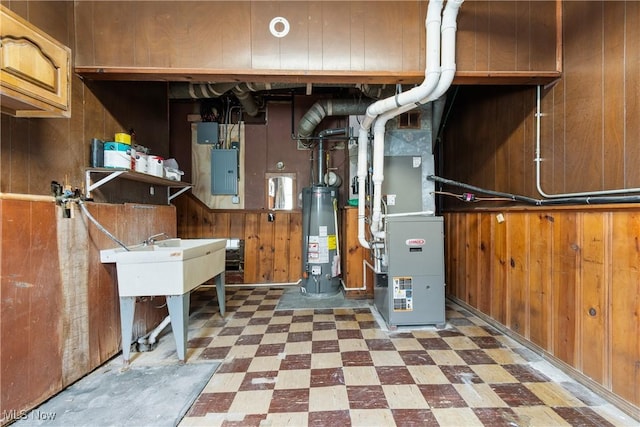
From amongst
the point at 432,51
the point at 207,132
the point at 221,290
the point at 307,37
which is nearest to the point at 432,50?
the point at 432,51

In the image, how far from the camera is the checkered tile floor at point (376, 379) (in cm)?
143

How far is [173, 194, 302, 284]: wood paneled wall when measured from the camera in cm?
404

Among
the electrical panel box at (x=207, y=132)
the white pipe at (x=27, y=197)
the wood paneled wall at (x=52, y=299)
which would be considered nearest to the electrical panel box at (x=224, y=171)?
the electrical panel box at (x=207, y=132)

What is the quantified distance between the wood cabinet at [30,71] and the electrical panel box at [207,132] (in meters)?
2.62

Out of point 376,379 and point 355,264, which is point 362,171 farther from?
point 376,379

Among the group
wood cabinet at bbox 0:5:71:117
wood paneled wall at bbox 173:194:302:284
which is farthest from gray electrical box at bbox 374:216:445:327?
wood cabinet at bbox 0:5:71:117

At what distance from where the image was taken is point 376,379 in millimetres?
1752

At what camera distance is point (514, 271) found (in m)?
2.29

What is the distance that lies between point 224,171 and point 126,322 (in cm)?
252

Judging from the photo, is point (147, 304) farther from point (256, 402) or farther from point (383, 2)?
point (383, 2)

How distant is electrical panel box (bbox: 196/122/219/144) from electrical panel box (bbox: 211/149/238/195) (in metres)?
0.22

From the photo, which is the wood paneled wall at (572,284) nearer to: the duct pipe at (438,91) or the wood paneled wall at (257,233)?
the duct pipe at (438,91)

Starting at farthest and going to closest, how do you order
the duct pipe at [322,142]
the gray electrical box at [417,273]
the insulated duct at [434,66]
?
the duct pipe at [322,142], the gray electrical box at [417,273], the insulated duct at [434,66]

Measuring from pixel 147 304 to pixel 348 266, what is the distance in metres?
2.07
